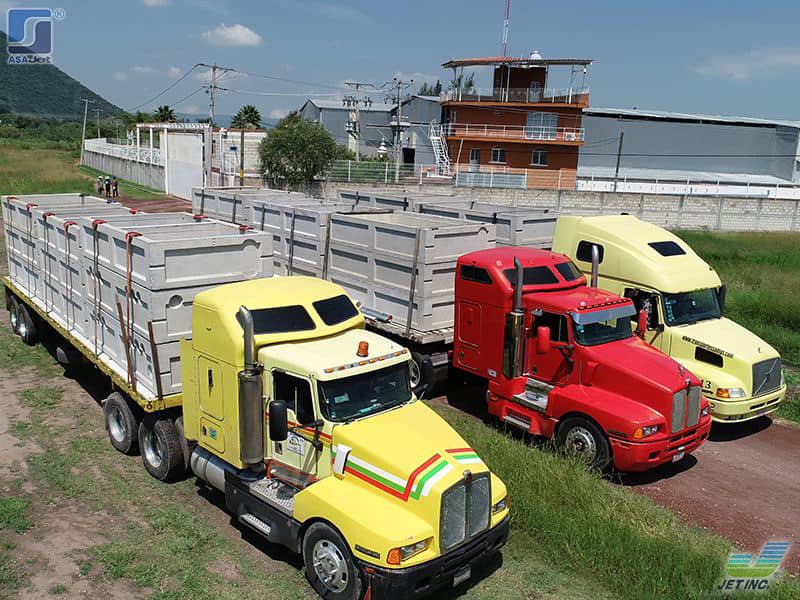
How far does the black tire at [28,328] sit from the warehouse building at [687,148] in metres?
46.3

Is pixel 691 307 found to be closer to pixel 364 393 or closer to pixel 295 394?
pixel 364 393

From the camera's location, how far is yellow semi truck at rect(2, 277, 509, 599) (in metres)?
6.05

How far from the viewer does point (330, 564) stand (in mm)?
6355

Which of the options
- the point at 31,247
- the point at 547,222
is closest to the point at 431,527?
the point at 547,222

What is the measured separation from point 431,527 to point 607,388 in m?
4.37

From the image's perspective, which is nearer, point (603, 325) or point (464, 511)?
point (464, 511)

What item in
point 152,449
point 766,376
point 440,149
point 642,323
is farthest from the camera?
point 440,149

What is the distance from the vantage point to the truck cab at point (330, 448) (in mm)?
6047

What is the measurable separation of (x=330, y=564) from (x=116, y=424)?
4.89m

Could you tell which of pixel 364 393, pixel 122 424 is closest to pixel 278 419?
pixel 364 393

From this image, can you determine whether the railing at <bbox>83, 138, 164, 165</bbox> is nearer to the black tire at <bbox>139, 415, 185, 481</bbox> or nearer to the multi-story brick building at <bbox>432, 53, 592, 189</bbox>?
the multi-story brick building at <bbox>432, 53, 592, 189</bbox>

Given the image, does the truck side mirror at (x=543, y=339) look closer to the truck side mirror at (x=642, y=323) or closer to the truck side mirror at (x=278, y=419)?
the truck side mirror at (x=642, y=323)

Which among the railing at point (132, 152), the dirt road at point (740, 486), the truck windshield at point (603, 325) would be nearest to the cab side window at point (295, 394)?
the truck windshield at point (603, 325)

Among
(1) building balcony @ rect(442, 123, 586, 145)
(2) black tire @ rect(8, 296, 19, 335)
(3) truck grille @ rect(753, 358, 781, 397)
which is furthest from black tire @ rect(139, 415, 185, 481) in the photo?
(1) building balcony @ rect(442, 123, 586, 145)
